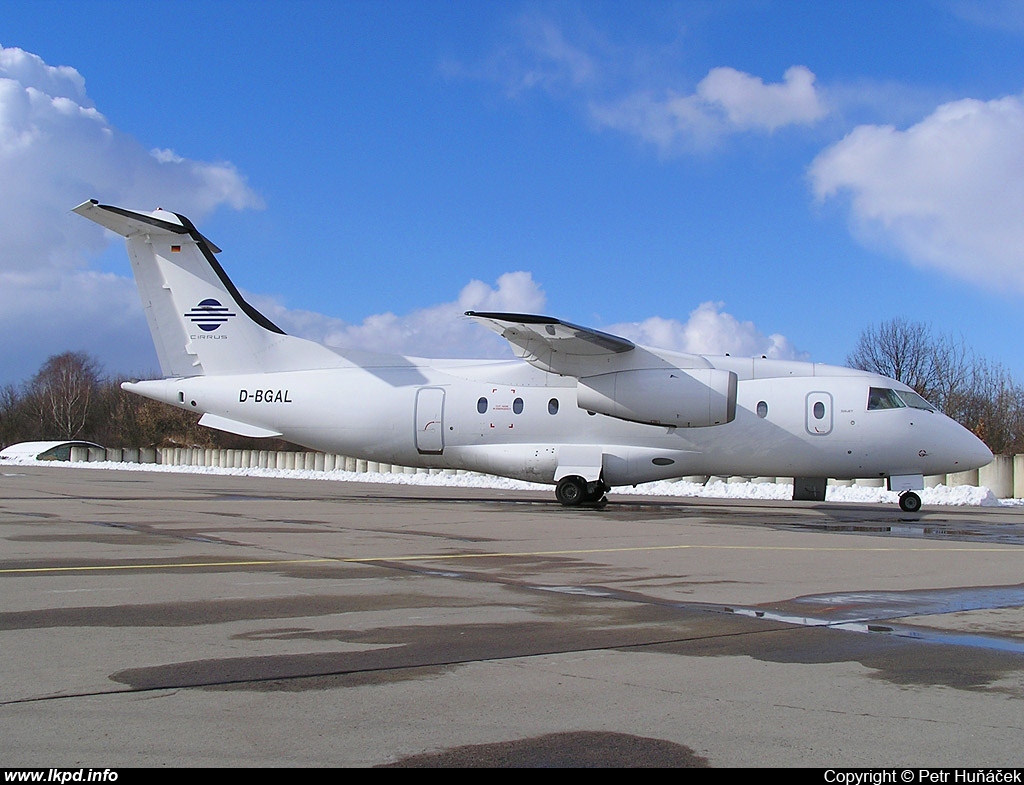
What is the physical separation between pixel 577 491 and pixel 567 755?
18.4 m

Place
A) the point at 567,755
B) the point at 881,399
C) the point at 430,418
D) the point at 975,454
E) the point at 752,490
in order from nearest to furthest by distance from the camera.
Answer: the point at 567,755 → the point at 881,399 → the point at 975,454 → the point at 430,418 → the point at 752,490

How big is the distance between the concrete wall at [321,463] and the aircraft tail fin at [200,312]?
330cm

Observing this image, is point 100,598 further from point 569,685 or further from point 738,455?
point 738,455

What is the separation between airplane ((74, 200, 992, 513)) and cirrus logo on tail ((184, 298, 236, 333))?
26 mm

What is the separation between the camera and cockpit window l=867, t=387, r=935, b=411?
21250 mm

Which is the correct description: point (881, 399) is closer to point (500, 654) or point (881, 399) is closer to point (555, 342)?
point (555, 342)

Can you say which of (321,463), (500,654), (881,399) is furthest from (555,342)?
(321,463)

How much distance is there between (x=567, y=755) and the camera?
375 centimetres

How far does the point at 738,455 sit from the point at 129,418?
7245cm

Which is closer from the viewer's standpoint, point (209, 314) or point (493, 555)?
point (493, 555)

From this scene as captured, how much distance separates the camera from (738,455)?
21656 mm

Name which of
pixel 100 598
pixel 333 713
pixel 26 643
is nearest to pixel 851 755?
pixel 333 713

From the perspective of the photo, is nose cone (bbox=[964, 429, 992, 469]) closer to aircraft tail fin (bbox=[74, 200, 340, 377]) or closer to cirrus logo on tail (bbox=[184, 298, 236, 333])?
aircraft tail fin (bbox=[74, 200, 340, 377])
